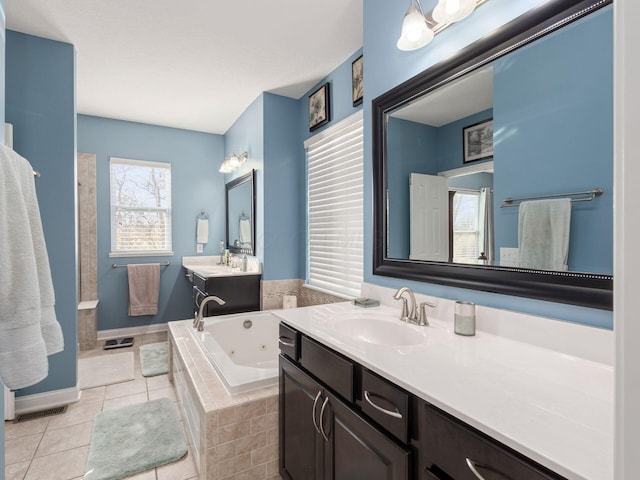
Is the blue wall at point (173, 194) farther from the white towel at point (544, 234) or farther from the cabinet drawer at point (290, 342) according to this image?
the white towel at point (544, 234)

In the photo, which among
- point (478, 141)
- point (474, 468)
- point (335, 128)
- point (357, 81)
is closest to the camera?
point (474, 468)

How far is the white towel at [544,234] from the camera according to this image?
105cm

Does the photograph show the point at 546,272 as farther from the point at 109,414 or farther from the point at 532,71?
the point at 109,414

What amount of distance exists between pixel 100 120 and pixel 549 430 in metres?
4.81

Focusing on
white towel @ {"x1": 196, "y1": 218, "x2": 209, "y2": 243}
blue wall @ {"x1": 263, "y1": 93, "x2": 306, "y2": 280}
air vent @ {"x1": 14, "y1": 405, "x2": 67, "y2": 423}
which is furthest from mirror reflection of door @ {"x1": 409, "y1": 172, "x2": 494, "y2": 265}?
white towel @ {"x1": 196, "y1": 218, "x2": 209, "y2": 243}

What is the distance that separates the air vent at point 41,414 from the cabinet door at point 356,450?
2260mm

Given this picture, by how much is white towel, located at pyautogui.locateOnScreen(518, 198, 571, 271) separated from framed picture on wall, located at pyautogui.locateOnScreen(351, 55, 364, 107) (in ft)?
5.36

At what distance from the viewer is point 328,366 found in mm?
1186

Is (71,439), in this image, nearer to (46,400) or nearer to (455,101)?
(46,400)

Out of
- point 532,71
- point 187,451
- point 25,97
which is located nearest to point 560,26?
point 532,71

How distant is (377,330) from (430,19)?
1.47 metres

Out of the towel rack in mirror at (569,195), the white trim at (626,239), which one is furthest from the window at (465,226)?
the white trim at (626,239)

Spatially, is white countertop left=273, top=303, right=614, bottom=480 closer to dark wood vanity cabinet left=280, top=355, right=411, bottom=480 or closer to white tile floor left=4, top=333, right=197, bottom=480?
dark wood vanity cabinet left=280, top=355, right=411, bottom=480

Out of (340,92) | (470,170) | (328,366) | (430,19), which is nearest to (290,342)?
(328,366)
